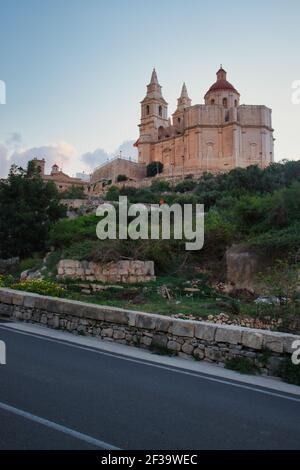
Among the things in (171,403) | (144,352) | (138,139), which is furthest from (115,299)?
(138,139)

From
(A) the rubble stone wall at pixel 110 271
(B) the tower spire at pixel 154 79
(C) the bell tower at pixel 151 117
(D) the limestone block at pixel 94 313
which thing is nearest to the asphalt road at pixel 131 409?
(D) the limestone block at pixel 94 313

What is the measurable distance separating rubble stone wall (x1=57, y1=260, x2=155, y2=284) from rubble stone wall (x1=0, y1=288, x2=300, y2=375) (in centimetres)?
492

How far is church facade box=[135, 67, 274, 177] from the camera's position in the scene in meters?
78.2

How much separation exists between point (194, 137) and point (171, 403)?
78057 mm

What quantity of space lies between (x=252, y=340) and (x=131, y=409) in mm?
2928

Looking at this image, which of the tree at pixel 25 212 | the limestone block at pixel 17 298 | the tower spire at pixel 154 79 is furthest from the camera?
the tower spire at pixel 154 79

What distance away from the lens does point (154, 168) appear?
81.8 meters

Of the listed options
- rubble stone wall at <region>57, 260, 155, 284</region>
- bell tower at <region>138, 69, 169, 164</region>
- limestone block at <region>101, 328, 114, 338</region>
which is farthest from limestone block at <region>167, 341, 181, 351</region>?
bell tower at <region>138, 69, 169, 164</region>

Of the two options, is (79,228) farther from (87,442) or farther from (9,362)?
(87,442)

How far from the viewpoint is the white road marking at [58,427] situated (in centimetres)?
364

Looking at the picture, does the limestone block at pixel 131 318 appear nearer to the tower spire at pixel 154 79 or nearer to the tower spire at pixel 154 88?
the tower spire at pixel 154 88

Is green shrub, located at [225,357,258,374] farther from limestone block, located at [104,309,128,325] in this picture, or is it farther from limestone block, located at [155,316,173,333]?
limestone block, located at [104,309,128,325]

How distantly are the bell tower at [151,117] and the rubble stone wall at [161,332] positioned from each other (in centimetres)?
8022

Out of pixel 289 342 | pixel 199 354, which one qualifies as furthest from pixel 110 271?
pixel 289 342
